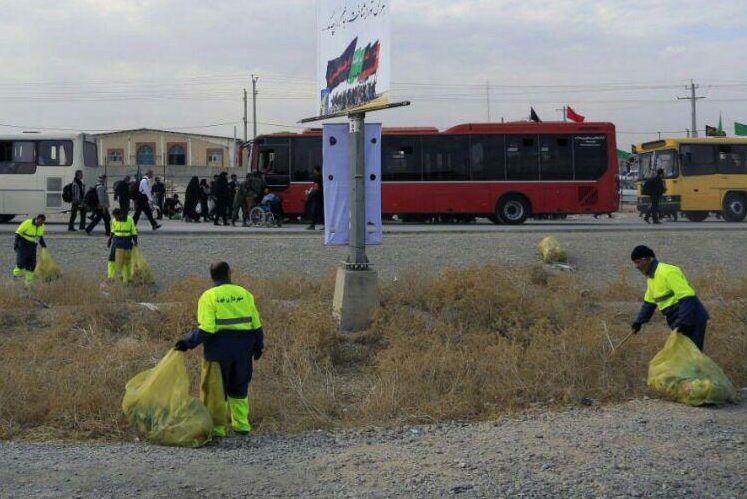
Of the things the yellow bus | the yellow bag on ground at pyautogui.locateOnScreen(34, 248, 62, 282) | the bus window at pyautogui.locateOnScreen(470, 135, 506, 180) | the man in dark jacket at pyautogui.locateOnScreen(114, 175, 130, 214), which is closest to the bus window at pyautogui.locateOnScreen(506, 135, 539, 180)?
the bus window at pyautogui.locateOnScreen(470, 135, 506, 180)

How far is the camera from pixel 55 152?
2655 centimetres

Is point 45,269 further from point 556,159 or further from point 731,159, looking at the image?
point 731,159

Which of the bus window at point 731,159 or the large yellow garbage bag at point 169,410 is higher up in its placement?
the bus window at point 731,159

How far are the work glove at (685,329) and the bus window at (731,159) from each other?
2464cm

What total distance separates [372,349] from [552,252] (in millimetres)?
7332

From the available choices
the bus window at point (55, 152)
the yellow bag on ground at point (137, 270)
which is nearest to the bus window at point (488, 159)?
the bus window at point (55, 152)

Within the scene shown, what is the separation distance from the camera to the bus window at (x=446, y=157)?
26766mm

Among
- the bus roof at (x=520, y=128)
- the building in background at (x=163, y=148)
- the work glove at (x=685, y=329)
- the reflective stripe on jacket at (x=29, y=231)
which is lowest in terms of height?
the work glove at (x=685, y=329)

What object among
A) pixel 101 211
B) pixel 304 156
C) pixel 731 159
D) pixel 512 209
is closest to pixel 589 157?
pixel 512 209

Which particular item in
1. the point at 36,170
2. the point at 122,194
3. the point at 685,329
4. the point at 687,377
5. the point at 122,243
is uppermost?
the point at 36,170

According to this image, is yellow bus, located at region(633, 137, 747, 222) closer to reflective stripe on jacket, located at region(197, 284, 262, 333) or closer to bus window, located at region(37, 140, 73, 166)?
bus window, located at region(37, 140, 73, 166)

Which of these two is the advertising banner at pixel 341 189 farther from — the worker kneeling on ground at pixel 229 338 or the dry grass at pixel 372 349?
the worker kneeling on ground at pixel 229 338

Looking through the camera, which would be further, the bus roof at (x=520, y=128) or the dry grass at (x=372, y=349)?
the bus roof at (x=520, y=128)

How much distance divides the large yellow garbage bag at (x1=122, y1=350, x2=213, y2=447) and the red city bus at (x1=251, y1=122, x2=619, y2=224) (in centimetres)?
2018
